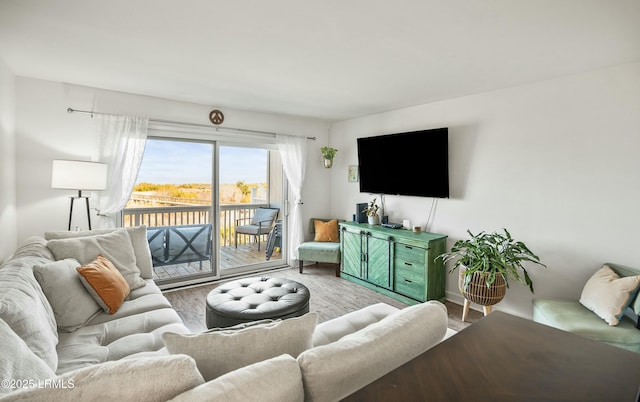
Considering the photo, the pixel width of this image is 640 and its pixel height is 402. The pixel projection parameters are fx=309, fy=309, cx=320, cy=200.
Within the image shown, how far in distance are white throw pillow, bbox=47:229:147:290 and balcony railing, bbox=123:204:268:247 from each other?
1.09 metres


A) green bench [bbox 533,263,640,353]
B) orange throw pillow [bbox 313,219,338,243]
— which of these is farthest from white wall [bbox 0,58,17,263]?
green bench [bbox 533,263,640,353]

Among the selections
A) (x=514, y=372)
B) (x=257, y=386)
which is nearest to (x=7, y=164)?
(x=257, y=386)

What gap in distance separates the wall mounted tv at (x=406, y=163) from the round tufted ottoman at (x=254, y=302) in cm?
213

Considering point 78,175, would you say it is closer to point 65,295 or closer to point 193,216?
point 65,295

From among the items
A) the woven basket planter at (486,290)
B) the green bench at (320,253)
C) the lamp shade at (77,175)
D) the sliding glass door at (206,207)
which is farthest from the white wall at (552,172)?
the lamp shade at (77,175)

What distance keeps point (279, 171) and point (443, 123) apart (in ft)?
8.29

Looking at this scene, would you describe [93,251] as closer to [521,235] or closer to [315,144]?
[315,144]

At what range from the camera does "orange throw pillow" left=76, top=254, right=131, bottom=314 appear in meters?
2.15

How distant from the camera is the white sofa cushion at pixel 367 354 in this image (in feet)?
3.23

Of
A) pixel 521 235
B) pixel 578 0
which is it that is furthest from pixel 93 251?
pixel 521 235

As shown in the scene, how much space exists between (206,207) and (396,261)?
2652mm

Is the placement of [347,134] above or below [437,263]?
above

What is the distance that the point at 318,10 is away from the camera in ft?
5.93

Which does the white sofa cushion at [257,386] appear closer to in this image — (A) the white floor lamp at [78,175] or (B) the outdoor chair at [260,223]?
(A) the white floor lamp at [78,175]
